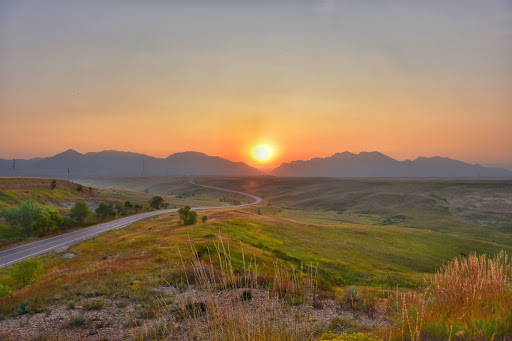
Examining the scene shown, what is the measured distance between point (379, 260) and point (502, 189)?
15521 cm

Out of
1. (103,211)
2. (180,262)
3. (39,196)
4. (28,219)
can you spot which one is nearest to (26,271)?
(180,262)

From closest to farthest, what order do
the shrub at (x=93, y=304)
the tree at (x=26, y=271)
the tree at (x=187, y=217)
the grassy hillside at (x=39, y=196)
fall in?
the shrub at (x=93, y=304) → the tree at (x=26, y=271) → the grassy hillside at (x=39, y=196) → the tree at (x=187, y=217)

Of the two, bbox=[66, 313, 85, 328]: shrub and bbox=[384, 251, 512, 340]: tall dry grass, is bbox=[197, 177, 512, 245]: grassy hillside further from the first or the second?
bbox=[66, 313, 85, 328]: shrub

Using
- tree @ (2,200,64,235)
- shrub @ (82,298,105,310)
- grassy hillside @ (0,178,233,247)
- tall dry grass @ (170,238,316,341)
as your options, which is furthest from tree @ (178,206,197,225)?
shrub @ (82,298,105,310)

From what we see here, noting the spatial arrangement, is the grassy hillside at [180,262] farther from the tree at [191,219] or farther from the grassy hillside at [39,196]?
the grassy hillside at [39,196]

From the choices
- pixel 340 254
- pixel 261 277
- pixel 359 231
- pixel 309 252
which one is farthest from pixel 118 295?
pixel 359 231

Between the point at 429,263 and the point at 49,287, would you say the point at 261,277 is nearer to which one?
the point at 49,287

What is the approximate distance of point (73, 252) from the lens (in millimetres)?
42500

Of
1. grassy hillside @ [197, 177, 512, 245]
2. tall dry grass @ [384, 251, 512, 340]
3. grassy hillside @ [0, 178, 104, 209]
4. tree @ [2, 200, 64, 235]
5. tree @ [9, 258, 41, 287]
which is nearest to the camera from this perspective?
tall dry grass @ [384, 251, 512, 340]

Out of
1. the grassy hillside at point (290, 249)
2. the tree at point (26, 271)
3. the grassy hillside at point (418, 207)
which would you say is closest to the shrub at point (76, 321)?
the grassy hillside at point (290, 249)

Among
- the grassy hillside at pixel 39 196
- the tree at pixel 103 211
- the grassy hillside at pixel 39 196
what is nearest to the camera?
the grassy hillside at pixel 39 196

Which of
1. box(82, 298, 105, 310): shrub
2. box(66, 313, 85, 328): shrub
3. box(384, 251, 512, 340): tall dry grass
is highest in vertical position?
box(384, 251, 512, 340): tall dry grass

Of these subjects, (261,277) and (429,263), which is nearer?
(261,277)

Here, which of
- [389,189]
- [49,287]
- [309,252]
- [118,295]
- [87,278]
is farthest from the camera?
[389,189]
